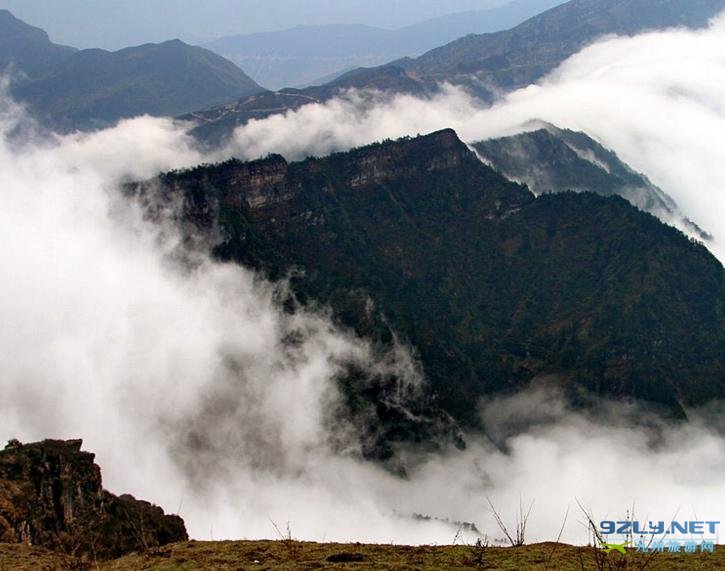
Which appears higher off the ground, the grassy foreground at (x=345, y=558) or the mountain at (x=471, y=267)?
the mountain at (x=471, y=267)

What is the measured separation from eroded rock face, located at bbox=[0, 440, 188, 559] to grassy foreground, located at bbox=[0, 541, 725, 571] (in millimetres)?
12074

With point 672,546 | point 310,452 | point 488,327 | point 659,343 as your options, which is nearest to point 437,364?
point 488,327

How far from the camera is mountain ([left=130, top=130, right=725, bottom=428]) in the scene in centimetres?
14650

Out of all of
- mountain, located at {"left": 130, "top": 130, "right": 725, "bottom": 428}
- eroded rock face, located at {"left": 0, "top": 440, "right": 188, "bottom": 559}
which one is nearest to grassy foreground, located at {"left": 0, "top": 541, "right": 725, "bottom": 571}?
eroded rock face, located at {"left": 0, "top": 440, "right": 188, "bottom": 559}

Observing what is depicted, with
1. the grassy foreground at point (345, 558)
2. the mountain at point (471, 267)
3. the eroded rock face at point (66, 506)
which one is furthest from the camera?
the mountain at point (471, 267)

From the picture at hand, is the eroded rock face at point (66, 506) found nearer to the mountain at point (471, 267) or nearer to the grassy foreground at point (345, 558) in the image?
the grassy foreground at point (345, 558)

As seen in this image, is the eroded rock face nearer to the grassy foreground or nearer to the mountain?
the grassy foreground

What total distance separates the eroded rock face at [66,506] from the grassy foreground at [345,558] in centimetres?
1207

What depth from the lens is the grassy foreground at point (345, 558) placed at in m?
26.6

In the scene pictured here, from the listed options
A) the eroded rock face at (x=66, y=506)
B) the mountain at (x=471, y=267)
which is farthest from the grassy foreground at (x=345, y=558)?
the mountain at (x=471, y=267)

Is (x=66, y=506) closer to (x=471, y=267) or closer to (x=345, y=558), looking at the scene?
(x=345, y=558)

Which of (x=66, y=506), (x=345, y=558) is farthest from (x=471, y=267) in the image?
(x=345, y=558)

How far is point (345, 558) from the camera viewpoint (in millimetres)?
28375

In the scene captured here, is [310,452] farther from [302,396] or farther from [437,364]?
[437,364]
